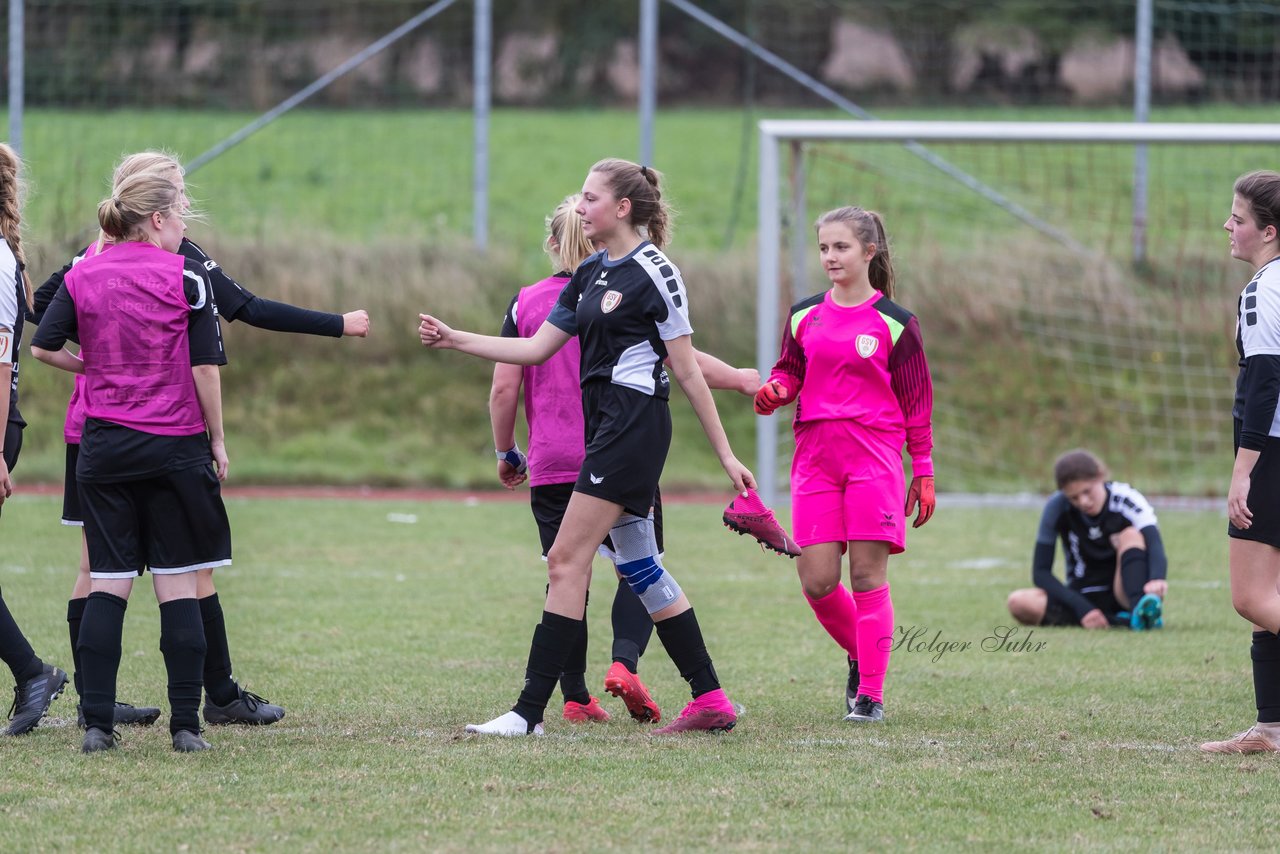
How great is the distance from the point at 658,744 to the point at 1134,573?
373 cm

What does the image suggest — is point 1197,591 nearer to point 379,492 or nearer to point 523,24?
point 379,492

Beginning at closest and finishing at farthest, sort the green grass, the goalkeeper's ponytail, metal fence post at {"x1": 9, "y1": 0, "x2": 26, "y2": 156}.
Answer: the green grass → the goalkeeper's ponytail → metal fence post at {"x1": 9, "y1": 0, "x2": 26, "y2": 156}

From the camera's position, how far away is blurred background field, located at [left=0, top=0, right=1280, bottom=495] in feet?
47.7

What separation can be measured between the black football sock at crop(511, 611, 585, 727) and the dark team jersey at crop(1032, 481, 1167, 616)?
3638 mm

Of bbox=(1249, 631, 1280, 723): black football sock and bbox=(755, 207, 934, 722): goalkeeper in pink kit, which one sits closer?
bbox=(1249, 631, 1280, 723): black football sock

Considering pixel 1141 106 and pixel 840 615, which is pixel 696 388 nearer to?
pixel 840 615

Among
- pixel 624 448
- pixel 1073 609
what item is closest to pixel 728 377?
pixel 624 448

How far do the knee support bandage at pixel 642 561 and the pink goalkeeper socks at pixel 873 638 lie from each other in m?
0.72

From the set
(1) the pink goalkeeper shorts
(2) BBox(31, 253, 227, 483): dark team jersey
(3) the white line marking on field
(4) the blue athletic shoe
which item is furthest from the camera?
(3) the white line marking on field

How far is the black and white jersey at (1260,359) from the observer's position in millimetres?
4742

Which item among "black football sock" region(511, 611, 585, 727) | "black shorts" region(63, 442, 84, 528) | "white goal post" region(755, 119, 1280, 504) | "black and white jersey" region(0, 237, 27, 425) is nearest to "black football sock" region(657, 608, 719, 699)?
"black football sock" region(511, 611, 585, 727)

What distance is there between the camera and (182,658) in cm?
491

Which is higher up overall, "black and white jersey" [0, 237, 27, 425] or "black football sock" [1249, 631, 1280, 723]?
"black and white jersey" [0, 237, 27, 425]

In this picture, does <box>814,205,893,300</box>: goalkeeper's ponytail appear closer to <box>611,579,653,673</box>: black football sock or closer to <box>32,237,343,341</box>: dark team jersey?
<box>611,579,653,673</box>: black football sock
